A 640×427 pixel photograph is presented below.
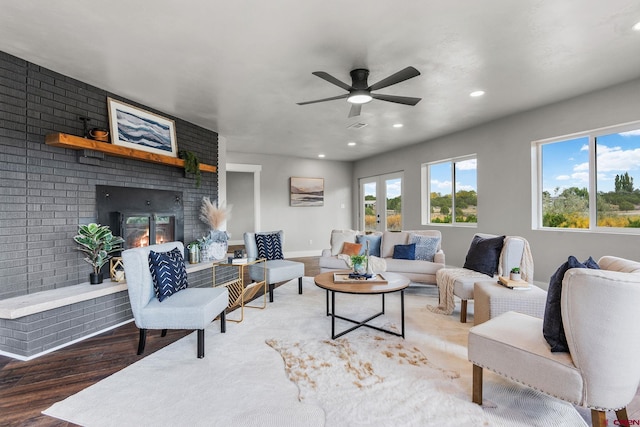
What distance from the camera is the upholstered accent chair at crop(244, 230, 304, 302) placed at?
4012 mm

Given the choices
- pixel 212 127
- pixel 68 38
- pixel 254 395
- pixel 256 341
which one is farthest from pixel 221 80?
pixel 254 395

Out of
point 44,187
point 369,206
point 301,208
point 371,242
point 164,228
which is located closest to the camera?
point 44,187

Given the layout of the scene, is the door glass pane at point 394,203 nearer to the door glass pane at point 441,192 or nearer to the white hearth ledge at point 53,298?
the door glass pane at point 441,192

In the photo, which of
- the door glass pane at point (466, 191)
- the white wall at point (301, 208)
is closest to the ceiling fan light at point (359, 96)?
the door glass pane at point (466, 191)

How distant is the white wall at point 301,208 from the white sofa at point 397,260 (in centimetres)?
297

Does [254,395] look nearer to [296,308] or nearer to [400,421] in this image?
[400,421]

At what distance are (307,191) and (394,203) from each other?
222 cm

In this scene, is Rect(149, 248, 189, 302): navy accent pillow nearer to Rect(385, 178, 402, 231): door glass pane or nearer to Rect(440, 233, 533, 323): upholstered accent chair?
Rect(440, 233, 533, 323): upholstered accent chair

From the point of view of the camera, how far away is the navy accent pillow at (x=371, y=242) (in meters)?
5.05

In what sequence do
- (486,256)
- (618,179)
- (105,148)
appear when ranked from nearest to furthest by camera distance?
(105,148) → (486,256) → (618,179)

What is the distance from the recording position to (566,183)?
4.30 m

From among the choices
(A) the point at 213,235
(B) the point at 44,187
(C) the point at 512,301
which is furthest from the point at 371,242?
(B) the point at 44,187

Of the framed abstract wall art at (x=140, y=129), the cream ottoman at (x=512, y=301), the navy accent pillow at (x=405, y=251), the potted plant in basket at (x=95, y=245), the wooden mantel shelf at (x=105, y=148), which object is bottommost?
the cream ottoman at (x=512, y=301)

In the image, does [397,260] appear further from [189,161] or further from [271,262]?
[189,161]
